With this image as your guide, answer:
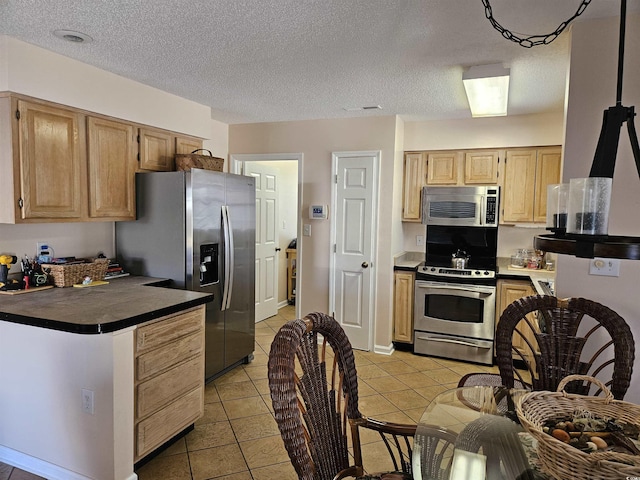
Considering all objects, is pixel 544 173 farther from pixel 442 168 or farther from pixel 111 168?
pixel 111 168

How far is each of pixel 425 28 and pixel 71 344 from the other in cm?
242

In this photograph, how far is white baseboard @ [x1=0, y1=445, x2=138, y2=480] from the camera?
2.23m

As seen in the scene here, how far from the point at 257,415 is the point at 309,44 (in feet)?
8.10

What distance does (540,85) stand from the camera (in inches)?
124

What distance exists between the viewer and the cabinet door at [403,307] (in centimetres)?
435

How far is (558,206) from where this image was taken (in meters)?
1.22

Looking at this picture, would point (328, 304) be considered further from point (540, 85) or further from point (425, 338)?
point (540, 85)

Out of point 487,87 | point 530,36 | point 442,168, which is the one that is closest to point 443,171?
point 442,168

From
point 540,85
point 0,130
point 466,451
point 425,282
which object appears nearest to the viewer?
point 466,451

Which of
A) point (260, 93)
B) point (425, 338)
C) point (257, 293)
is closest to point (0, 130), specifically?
point (260, 93)

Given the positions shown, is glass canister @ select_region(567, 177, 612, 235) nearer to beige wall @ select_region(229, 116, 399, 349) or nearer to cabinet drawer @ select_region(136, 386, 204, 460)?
cabinet drawer @ select_region(136, 386, 204, 460)

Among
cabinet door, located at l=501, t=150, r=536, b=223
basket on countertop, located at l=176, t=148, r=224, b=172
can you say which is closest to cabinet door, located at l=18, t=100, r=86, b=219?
basket on countertop, located at l=176, t=148, r=224, b=172

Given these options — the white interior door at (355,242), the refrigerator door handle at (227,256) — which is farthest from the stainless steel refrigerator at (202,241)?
the white interior door at (355,242)

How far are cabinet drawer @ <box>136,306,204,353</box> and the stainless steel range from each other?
7.78 ft
